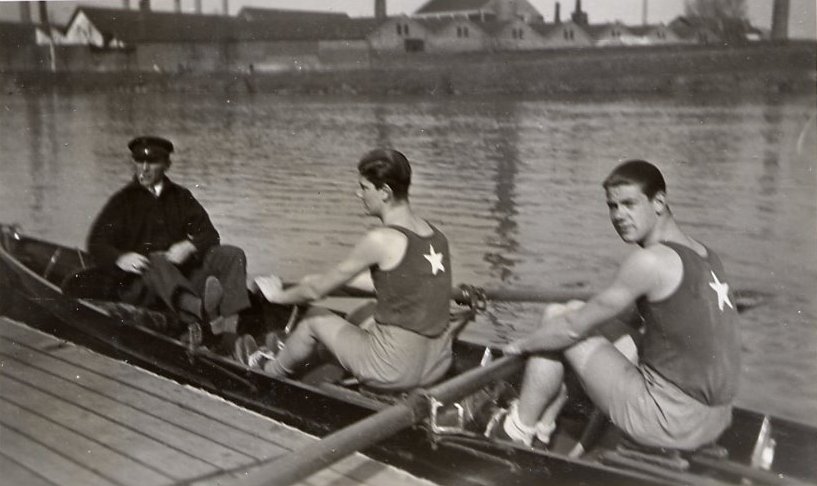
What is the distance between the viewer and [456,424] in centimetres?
300

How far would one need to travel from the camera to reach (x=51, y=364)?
12.8 ft

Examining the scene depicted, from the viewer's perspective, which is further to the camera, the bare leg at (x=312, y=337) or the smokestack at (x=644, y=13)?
the bare leg at (x=312, y=337)

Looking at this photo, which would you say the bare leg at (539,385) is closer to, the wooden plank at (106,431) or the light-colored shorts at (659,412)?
the light-colored shorts at (659,412)

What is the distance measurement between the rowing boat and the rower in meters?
0.17

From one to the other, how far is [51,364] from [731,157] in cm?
340

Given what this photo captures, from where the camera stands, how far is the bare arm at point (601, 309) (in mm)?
2357

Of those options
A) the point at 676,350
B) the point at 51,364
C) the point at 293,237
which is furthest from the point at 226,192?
the point at 676,350

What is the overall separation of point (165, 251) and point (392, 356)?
166 centimetres

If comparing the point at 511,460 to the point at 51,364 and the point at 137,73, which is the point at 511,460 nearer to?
the point at 51,364

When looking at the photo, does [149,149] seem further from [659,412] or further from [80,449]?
[659,412]

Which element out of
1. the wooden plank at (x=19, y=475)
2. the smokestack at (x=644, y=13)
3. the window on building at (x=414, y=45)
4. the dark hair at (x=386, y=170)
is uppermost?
the smokestack at (x=644, y=13)

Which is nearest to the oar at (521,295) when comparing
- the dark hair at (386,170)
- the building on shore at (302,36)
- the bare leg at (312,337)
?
the bare leg at (312,337)

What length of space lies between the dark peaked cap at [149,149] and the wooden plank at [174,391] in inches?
41.5

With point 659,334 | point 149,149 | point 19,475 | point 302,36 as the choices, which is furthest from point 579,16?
point 19,475
